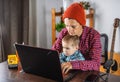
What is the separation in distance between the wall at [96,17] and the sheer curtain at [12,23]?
0.98ft

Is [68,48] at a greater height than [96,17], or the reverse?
[96,17]

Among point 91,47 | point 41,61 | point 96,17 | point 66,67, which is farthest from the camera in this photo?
point 96,17

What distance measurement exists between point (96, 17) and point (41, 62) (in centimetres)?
172

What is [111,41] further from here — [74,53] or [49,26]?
[74,53]

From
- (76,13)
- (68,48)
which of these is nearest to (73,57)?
(68,48)

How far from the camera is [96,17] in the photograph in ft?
9.54

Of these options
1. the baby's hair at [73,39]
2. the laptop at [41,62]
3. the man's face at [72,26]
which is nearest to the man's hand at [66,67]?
the laptop at [41,62]

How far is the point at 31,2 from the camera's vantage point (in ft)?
9.68

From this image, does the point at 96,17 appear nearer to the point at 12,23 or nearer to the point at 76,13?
the point at 12,23

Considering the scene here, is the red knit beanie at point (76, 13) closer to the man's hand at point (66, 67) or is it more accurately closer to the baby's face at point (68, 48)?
the baby's face at point (68, 48)

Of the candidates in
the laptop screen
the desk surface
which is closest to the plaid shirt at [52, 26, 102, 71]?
the desk surface

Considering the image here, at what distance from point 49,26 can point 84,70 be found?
5.90 ft

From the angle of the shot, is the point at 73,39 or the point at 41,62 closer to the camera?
the point at 41,62

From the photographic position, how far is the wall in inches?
110
